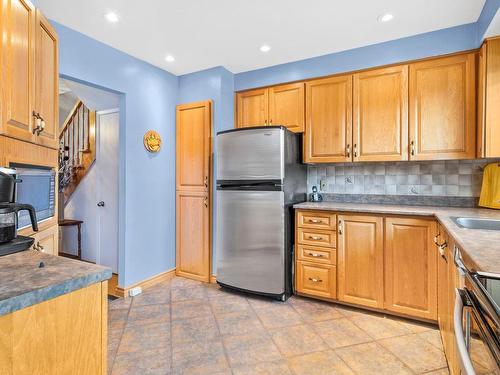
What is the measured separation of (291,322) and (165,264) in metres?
1.69

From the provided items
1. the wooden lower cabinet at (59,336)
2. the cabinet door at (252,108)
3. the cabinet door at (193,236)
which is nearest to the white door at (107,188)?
the cabinet door at (193,236)

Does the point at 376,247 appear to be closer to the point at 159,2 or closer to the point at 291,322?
the point at 291,322

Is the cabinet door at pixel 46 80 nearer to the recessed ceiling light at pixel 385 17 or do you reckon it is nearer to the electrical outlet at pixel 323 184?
the recessed ceiling light at pixel 385 17

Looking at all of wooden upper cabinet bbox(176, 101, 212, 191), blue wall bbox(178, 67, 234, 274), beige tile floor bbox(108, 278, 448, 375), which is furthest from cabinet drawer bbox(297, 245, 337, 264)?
wooden upper cabinet bbox(176, 101, 212, 191)

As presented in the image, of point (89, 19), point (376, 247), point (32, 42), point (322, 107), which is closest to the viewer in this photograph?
point (32, 42)

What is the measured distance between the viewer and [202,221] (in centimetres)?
321

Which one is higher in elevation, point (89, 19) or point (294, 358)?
point (89, 19)

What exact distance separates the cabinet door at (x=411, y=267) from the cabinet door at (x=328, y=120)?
86 centimetres

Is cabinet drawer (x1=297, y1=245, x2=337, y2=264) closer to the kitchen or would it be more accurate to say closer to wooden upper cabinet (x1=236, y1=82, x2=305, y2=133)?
the kitchen

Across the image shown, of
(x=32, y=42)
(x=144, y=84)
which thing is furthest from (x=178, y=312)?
(x=144, y=84)

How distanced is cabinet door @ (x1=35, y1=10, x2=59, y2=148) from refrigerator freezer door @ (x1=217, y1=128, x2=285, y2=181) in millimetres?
1461

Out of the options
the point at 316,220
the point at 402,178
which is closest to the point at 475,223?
the point at 402,178

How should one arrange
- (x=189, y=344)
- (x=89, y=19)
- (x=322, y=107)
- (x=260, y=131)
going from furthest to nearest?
(x=322, y=107), (x=260, y=131), (x=89, y=19), (x=189, y=344)

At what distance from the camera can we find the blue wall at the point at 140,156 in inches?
102
